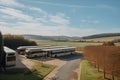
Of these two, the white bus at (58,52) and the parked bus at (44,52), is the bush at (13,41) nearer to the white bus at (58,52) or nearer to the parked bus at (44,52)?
the parked bus at (44,52)

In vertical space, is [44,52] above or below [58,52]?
above

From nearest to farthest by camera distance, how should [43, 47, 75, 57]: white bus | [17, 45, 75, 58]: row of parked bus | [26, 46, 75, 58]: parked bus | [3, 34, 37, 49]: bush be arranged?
[26, 46, 75, 58]: parked bus < [17, 45, 75, 58]: row of parked bus < [43, 47, 75, 57]: white bus < [3, 34, 37, 49]: bush

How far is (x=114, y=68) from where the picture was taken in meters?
39.7

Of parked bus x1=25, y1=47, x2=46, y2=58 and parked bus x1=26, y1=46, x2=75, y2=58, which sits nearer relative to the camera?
parked bus x1=25, y1=47, x2=46, y2=58

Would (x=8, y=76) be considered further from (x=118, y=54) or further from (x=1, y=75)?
(x=118, y=54)

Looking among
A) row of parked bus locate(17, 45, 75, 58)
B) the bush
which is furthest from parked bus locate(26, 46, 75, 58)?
the bush

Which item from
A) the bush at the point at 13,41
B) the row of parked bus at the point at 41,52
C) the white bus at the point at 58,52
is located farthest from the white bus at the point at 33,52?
the bush at the point at 13,41

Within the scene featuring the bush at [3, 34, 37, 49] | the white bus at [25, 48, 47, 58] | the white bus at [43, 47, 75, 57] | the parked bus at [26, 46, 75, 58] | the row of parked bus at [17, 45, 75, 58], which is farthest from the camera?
the bush at [3, 34, 37, 49]

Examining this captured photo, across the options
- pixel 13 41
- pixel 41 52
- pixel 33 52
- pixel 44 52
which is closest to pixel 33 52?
pixel 33 52

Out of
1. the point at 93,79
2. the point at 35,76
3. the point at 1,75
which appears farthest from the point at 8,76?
the point at 93,79

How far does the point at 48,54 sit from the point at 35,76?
35934 millimetres

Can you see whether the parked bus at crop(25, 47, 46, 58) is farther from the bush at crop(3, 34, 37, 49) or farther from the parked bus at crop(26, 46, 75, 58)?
the bush at crop(3, 34, 37, 49)

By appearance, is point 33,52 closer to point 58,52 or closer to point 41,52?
point 41,52

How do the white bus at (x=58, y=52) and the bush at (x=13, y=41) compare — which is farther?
the bush at (x=13, y=41)
